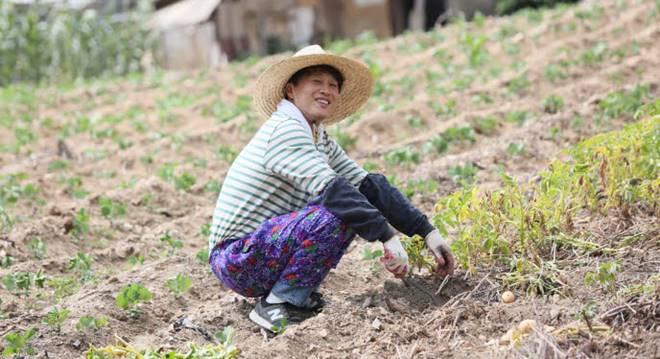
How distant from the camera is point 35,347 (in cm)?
351

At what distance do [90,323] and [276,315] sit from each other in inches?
30.4

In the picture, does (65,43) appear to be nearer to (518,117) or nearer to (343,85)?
(518,117)

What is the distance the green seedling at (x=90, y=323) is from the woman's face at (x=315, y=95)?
1205 millimetres

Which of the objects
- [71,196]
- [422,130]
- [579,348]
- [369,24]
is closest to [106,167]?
[71,196]

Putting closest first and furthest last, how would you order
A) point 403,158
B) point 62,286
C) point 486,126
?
point 62,286
point 403,158
point 486,126

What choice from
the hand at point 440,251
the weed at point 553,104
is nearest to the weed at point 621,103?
the weed at point 553,104

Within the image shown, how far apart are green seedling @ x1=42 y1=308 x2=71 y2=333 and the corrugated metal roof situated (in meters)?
14.0

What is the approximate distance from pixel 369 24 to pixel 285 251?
15.0 meters

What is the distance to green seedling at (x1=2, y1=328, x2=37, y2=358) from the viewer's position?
3312mm

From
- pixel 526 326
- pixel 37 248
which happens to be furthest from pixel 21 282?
pixel 526 326

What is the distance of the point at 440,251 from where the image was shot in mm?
3711

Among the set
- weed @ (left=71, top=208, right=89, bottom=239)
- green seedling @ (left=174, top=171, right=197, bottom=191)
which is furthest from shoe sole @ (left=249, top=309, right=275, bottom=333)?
green seedling @ (left=174, top=171, right=197, bottom=191)

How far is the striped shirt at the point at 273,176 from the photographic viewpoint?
11.7 feet

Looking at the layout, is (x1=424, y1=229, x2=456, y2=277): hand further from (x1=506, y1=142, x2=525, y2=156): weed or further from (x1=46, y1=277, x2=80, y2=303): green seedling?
(x1=506, y1=142, x2=525, y2=156): weed
